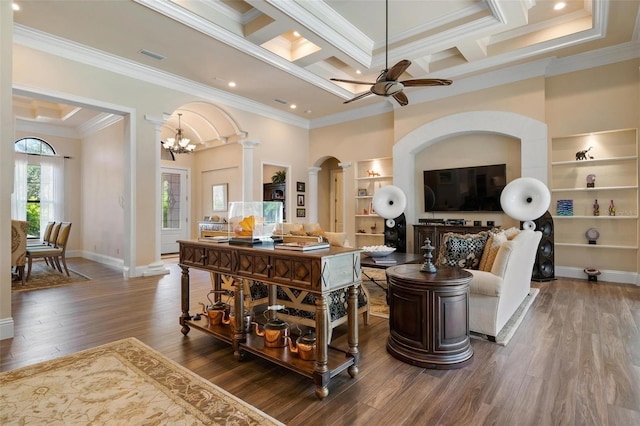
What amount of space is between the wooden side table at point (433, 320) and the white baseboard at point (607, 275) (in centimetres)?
422

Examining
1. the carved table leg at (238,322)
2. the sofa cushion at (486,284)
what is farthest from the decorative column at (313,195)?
the carved table leg at (238,322)

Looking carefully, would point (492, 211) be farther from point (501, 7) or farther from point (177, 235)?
point (177, 235)

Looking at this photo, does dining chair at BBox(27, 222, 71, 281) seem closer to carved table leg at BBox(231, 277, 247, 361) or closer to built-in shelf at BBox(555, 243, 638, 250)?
carved table leg at BBox(231, 277, 247, 361)

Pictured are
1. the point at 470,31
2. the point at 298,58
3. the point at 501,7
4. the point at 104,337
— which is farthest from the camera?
the point at 298,58

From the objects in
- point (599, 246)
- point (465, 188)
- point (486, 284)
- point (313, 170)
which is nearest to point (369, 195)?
point (313, 170)

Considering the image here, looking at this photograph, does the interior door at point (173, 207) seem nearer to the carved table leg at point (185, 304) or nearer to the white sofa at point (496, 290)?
the carved table leg at point (185, 304)

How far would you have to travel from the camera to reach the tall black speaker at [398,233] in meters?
6.66

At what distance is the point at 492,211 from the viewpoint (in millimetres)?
6090

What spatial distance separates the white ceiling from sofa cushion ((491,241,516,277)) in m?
3.42

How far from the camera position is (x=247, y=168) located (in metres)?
7.41

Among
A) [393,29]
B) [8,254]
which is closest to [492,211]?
[393,29]

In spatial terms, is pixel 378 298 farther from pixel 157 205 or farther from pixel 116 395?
pixel 157 205

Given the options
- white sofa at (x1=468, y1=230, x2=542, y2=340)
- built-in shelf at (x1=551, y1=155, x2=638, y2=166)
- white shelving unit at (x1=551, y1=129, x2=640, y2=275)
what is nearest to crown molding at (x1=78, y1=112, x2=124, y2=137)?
white sofa at (x1=468, y1=230, x2=542, y2=340)

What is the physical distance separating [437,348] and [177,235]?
882cm
